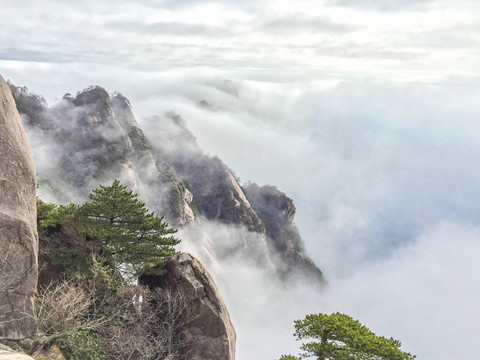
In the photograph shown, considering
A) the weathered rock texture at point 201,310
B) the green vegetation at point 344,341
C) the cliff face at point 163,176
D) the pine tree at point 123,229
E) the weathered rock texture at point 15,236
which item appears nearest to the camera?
the weathered rock texture at point 15,236

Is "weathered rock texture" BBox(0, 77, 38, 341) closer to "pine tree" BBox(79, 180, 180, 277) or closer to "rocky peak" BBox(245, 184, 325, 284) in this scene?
"pine tree" BBox(79, 180, 180, 277)

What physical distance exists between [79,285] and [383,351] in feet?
62.6

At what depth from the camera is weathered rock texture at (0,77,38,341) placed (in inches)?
810

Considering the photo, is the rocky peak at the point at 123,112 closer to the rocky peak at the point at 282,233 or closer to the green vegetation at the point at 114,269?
the rocky peak at the point at 282,233

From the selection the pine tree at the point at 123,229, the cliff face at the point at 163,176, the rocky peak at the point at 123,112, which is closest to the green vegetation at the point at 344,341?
the pine tree at the point at 123,229

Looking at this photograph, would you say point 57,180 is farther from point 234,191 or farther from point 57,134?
point 234,191

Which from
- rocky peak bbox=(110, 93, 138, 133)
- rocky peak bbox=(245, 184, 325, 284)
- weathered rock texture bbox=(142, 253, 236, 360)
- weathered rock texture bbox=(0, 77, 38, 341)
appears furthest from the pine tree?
rocky peak bbox=(245, 184, 325, 284)

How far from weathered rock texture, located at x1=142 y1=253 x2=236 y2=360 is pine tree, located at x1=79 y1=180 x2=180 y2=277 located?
4.72 ft

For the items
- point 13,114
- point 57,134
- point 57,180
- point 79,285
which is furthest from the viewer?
point 57,134

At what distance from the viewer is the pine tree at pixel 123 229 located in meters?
28.3

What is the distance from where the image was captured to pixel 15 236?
20750 mm

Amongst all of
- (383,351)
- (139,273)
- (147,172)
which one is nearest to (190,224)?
(147,172)

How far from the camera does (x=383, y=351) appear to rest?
24.5 metres

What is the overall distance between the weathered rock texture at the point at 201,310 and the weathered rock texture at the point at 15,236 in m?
Result: 10.3
